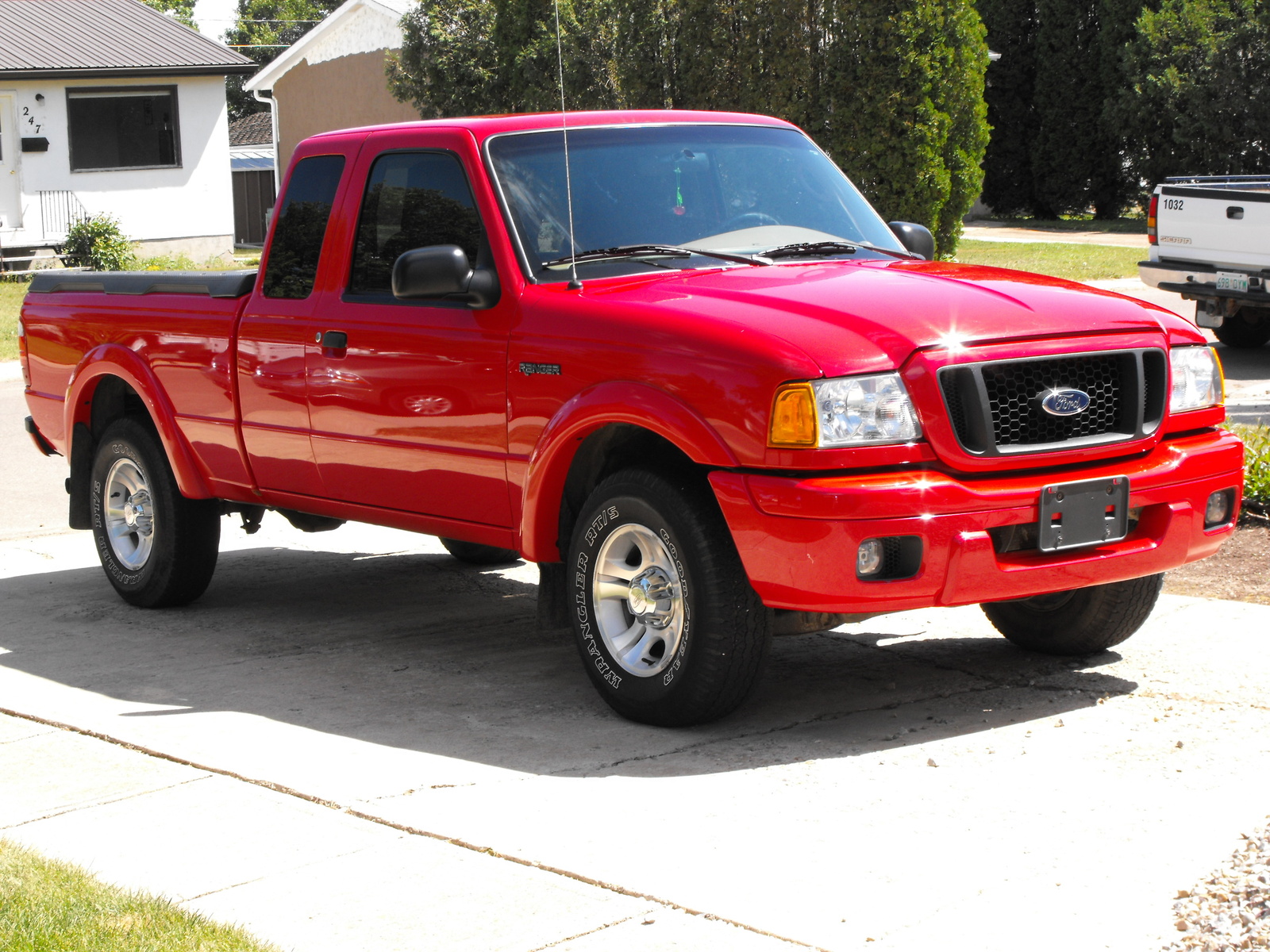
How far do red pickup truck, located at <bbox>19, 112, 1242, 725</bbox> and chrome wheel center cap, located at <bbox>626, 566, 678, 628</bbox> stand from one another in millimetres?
11

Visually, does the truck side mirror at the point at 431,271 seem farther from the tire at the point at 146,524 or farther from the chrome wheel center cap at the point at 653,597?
the tire at the point at 146,524

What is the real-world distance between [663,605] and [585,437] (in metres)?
0.65

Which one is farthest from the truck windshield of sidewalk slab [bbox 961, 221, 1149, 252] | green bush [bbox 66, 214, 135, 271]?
sidewalk slab [bbox 961, 221, 1149, 252]

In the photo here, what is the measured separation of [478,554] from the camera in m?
8.59

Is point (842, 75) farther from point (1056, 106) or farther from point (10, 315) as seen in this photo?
point (1056, 106)

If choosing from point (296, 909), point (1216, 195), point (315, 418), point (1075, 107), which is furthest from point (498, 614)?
point (1075, 107)

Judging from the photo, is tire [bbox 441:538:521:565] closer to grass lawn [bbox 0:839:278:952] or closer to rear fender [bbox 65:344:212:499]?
rear fender [bbox 65:344:212:499]

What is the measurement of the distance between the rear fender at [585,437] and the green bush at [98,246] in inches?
956

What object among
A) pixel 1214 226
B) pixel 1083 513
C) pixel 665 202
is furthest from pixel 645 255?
pixel 1214 226

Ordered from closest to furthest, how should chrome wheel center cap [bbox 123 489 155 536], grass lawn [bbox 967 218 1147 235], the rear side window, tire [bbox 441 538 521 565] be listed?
1. the rear side window
2. chrome wheel center cap [bbox 123 489 155 536]
3. tire [bbox 441 538 521 565]
4. grass lawn [bbox 967 218 1147 235]

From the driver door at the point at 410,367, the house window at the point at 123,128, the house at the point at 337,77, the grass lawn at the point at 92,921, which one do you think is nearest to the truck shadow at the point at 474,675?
the driver door at the point at 410,367

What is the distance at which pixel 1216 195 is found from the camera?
607 inches

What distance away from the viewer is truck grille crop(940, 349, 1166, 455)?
504cm

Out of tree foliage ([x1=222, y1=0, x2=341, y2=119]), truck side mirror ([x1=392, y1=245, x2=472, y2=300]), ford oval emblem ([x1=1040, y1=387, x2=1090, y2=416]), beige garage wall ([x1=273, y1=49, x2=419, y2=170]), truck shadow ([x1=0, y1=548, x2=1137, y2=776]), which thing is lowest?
truck shadow ([x1=0, y1=548, x2=1137, y2=776])
